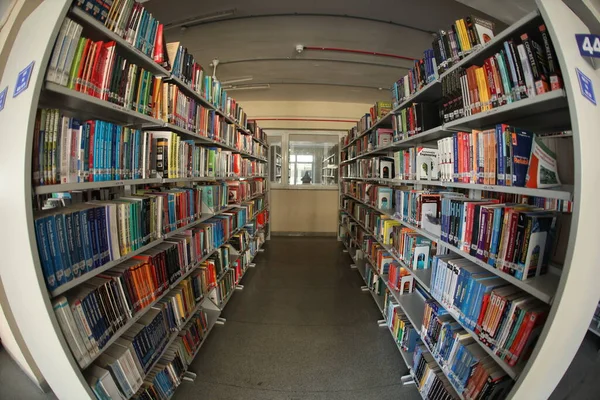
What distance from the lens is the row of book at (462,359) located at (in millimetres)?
1031

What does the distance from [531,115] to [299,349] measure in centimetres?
242

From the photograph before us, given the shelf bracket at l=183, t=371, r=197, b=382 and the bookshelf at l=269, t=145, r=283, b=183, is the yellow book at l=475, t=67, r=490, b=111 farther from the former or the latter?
the bookshelf at l=269, t=145, r=283, b=183

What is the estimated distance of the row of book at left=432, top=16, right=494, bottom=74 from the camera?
1.27 m

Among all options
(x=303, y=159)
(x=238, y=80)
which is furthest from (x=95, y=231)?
(x=303, y=159)

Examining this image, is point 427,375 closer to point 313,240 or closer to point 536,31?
point 536,31

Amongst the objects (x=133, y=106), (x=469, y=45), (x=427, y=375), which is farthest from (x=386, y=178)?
(x=133, y=106)

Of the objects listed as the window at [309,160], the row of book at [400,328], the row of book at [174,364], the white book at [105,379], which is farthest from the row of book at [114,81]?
the window at [309,160]

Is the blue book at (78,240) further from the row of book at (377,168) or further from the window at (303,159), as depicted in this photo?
the window at (303,159)

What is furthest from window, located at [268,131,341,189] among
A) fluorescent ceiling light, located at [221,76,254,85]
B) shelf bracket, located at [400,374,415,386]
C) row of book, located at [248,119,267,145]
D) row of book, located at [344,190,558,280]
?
shelf bracket, located at [400,374,415,386]

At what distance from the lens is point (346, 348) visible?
6.62 feet

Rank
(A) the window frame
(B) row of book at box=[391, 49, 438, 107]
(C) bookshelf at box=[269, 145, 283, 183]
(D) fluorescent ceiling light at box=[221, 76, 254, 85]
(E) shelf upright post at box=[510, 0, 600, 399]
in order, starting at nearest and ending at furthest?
(E) shelf upright post at box=[510, 0, 600, 399], (B) row of book at box=[391, 49, 438, 107], (D) fluorescent ceiling light at box=[221, 76, 254, 85], (A) the window frame, (C) bookshelf at box=[269, 145, 283, 183]

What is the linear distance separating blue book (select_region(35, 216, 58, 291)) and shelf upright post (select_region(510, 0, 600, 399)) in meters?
1.88

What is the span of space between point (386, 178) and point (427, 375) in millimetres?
1807

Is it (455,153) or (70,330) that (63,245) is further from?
(455,153)
